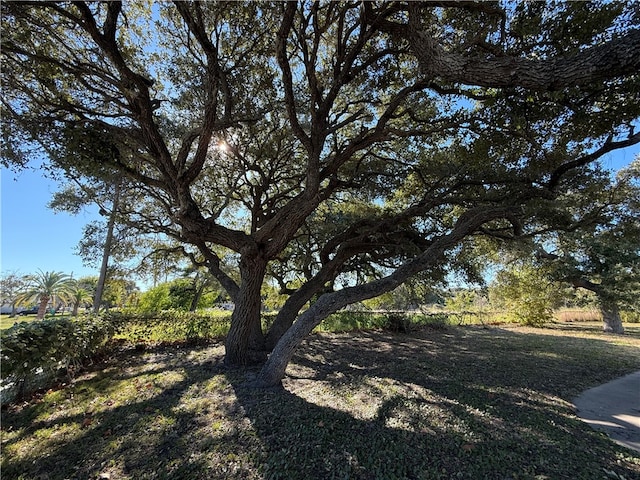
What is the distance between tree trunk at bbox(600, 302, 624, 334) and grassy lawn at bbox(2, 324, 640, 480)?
12564 millimetres

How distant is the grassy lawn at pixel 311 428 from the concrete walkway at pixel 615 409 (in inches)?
7.5

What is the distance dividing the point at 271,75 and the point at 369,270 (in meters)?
6.33

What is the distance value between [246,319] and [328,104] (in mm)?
4254

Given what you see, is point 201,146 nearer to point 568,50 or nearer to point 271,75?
point 271,75

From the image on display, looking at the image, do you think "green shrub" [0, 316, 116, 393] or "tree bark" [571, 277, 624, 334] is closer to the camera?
"green shrub" [0, 316, 116, 393]

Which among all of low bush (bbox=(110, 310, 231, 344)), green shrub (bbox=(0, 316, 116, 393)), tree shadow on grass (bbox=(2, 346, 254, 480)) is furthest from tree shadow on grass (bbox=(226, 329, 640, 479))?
low bush (bbox=(110, 310, 231, 344))

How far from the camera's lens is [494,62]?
2.65m

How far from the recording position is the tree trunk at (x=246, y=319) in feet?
18.0

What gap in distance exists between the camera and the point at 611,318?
1474 centimetres

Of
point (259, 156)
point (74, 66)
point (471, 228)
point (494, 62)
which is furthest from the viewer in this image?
point (259, 156)

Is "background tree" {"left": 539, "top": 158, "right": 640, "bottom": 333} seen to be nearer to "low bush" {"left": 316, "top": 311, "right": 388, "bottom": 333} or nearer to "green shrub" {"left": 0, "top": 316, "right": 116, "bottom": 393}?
"low bush" {"left": 316, "top": 311, "right": 388, "bottom": 333}

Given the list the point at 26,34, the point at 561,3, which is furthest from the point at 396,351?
the point at 26,34

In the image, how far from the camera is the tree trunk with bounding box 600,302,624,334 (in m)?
A: 14.2

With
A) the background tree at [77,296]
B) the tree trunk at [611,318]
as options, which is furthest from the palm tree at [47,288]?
the tree trunk at [611,318]
